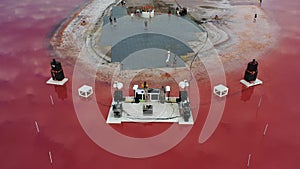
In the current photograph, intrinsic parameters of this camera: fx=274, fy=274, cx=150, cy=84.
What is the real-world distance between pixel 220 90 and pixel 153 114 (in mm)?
4061

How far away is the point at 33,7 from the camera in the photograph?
2852 cm

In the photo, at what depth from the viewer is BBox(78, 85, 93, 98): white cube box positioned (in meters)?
15.0

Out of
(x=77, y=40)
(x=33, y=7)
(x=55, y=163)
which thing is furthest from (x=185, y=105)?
(x=33, y=7)

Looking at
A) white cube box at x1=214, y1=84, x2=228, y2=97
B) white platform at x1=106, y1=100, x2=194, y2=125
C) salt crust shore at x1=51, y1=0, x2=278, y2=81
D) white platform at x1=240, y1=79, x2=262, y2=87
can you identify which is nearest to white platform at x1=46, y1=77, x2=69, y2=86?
salt crust shore at x1=51, y1=0, x2=278, y2=81

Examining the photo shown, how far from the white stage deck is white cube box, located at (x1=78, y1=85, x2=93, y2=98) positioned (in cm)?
175

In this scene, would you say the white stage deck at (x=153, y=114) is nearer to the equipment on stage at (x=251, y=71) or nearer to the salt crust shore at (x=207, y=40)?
the salt crust shore at (x=207, y=40)

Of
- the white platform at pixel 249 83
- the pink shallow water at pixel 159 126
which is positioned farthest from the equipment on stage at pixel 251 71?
the pink shallow water at pixel 159 126

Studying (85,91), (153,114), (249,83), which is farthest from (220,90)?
(85,91)

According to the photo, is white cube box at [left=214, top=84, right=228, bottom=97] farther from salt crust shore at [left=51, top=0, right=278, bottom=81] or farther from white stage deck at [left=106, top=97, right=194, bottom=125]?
white stage deck at [left=106, top=97, right=194, bottom=125]

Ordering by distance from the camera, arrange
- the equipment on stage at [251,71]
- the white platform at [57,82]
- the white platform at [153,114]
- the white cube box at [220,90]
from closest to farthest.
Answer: the white platform at [153,114]
the white cube box at [220,90]
the equipment on stage at [251,71]
the white platform at [57,82]

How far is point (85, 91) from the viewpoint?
14.9m

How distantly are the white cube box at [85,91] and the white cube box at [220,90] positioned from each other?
694cm

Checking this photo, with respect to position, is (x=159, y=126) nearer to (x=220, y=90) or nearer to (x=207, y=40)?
(x=220, y=90)

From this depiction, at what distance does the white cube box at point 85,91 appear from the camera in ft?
49.1
